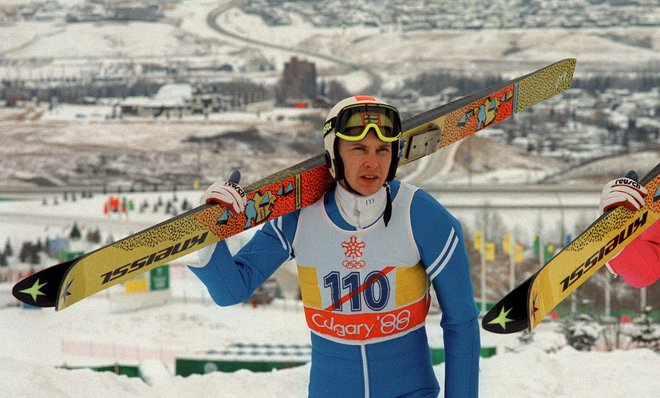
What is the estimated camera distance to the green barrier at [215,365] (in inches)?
528

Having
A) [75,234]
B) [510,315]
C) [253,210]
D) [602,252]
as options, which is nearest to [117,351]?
[75,234]

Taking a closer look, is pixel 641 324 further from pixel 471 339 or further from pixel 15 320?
pixel 471 339

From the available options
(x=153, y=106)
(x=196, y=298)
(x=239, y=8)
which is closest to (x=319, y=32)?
(x=239, y=8)

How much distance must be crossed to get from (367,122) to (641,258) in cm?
113

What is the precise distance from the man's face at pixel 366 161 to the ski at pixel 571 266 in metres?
0.62

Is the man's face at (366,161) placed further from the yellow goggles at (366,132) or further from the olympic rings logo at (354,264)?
the olympic rings logo at (354,264)

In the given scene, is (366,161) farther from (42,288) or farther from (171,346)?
(171,346)

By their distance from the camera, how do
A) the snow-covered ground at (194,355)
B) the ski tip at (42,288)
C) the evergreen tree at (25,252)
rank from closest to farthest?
the ski tip at (42,288), the snow-covered ground at (194,355), the evergreen tree at (25,252)

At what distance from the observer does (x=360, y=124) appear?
3365 mm

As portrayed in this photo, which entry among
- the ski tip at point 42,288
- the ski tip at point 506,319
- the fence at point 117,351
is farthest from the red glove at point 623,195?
the fence at point 117,351

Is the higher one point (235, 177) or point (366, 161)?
point (366, 161)

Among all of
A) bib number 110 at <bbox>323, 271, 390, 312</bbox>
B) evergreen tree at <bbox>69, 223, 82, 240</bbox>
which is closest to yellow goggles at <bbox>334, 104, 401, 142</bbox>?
bib number 110 at <bbox>323, 271, 390, 312</bbox>

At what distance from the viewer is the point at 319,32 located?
256ft

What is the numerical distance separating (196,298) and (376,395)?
2238 cm
